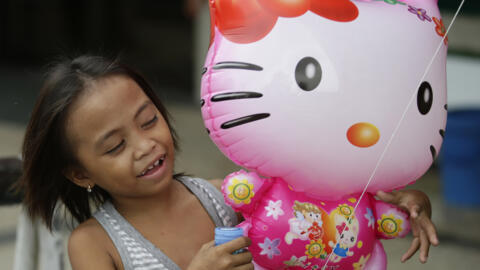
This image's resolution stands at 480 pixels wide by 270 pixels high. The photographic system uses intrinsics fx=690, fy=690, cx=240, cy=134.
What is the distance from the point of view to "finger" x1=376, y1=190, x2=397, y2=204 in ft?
4.75

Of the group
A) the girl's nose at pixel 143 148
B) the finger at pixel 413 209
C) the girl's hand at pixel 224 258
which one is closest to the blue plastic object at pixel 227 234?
the girl's hand at pixel 224 258

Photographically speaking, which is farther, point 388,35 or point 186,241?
point 186,241

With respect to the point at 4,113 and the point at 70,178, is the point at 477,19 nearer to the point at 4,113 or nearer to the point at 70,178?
the point at 70,178

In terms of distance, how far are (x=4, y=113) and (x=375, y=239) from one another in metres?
5.88

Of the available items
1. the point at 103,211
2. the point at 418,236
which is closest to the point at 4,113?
the point at 103,211

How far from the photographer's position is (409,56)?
138 cm

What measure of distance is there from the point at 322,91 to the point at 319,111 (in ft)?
0.13

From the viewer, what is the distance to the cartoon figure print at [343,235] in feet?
4.69

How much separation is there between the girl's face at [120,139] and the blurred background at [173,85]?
27cm

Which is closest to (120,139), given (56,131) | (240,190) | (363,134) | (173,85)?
(56,131)

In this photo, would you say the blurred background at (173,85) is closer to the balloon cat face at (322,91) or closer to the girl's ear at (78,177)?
the girl's ear at (78,177)

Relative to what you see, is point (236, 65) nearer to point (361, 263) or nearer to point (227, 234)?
point (227, 234)

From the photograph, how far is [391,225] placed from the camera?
1486 mm

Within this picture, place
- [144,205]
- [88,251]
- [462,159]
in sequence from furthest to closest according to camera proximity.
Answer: [462,159], [144,205], [88,251]
